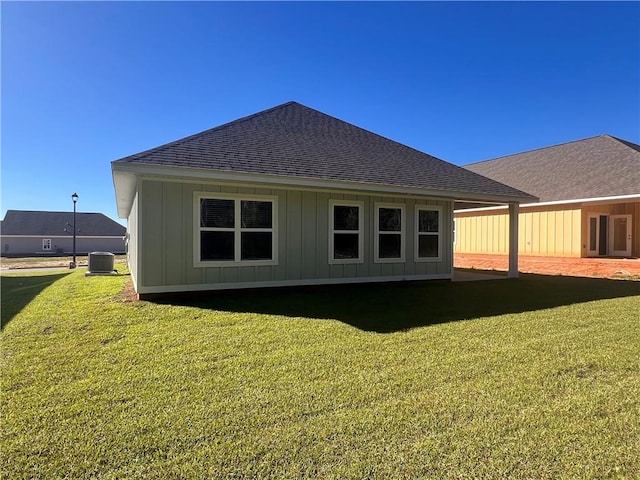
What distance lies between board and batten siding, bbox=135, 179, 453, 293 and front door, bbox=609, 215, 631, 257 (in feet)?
34.9

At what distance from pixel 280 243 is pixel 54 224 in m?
51.4

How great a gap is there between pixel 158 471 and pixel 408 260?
29.2ft

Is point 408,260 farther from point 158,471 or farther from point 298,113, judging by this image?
point 158,471

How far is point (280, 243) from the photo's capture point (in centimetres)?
863

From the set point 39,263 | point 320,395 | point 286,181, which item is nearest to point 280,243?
point 286,181

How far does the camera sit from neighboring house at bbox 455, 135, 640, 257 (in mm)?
15000

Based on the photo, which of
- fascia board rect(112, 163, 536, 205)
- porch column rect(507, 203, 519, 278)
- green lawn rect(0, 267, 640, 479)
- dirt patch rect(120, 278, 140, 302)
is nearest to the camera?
green lawn rect(0, 267, 640, 479)

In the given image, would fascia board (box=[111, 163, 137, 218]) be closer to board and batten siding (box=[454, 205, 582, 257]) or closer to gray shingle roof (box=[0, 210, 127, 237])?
board and batten siding (box=[454, 205, 582, 257])

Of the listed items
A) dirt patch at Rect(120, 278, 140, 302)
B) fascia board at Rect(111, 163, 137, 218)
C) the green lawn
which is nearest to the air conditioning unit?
fascia board at Rect(111, 163, 137, 218)

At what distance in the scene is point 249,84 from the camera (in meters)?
12.8

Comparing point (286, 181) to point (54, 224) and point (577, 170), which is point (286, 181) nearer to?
point (577, 170)

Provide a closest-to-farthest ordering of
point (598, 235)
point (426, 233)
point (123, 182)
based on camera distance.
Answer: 1. point (123, 182)
2. point (426, 233)
3. point (598, 235)

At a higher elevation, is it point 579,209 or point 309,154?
point 309,154

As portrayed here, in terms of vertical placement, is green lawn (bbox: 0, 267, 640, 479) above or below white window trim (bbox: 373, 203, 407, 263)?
below
